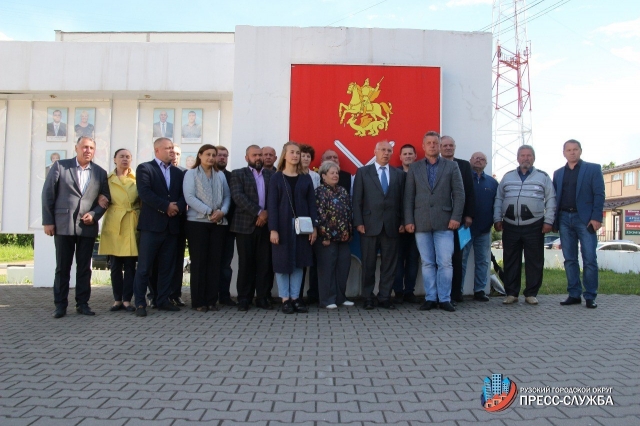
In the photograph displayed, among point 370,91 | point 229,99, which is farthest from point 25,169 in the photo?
point 370,91

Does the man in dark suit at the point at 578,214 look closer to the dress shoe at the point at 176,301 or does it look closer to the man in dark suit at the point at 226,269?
the man in dark suit at the point at 226,269

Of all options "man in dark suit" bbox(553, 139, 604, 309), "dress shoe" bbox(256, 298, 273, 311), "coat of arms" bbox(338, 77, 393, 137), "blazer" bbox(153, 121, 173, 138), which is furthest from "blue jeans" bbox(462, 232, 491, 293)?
"blazer" bbox(153, 121, 173, 138)

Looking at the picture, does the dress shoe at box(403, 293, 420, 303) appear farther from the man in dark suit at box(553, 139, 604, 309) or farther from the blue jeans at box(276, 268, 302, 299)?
A: the man in dark suit at box(553, 139, 604, 309)

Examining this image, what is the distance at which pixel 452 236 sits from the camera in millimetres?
5762

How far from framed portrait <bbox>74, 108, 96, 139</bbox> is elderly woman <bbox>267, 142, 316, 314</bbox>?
4.13m

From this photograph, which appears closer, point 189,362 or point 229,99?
point 189,362

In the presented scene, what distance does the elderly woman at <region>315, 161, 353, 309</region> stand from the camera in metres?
5.81

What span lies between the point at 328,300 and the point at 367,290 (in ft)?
1.57

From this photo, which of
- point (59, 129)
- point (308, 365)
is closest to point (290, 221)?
point (308, 365)

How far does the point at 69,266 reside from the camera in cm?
547

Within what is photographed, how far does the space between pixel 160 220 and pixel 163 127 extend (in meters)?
3.08

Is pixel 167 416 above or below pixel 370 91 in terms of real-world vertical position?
below

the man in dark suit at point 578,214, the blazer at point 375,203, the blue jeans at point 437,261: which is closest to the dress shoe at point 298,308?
the blazer at point 375,203

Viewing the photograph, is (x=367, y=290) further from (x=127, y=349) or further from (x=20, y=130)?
(x=20, y=130)
